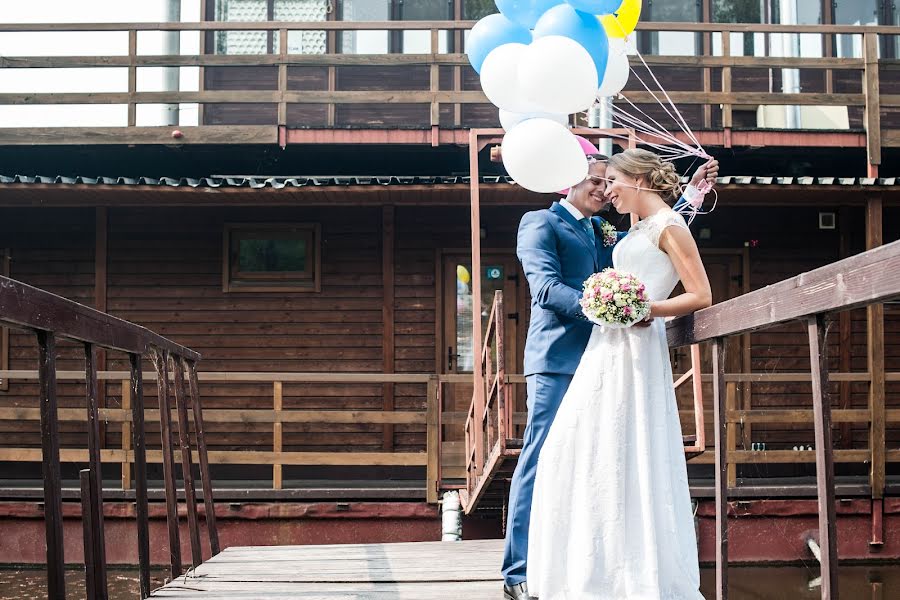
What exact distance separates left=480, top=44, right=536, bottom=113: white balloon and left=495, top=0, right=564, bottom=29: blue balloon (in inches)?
8.8

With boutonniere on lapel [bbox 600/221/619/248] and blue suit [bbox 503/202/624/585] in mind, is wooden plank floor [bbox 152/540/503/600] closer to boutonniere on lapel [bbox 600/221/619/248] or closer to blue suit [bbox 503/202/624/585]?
blue suit [bbox 503/202/624/585]

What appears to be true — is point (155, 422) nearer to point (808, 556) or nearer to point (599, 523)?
point (808, 556)

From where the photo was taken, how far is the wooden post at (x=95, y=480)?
2734 millimetres

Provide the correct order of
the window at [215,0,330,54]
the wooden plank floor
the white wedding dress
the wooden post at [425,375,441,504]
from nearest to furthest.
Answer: the white wedding dress < the wooden plank floor < the wooden post at [425,375,441,504] < the window at [215,0,330,54]

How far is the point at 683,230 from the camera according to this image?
129 inches

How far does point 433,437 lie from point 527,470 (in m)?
5.62

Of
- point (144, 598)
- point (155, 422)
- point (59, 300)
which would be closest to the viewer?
point (59, 300)

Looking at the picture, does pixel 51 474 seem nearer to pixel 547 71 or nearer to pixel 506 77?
pixel 547 71

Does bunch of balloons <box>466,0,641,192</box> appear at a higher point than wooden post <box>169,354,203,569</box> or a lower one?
higher

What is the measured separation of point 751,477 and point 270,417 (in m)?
4.64

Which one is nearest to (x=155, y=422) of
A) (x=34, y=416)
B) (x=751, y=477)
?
(x=34, y=416)

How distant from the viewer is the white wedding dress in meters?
3.11

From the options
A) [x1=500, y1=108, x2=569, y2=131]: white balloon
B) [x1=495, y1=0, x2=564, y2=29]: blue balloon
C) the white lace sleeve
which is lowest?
the white lace sleeve

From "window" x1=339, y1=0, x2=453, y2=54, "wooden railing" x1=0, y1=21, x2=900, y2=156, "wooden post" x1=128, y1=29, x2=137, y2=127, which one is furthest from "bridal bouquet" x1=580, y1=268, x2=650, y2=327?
"window" x1=339, y1=0, x2=453, y2=54
